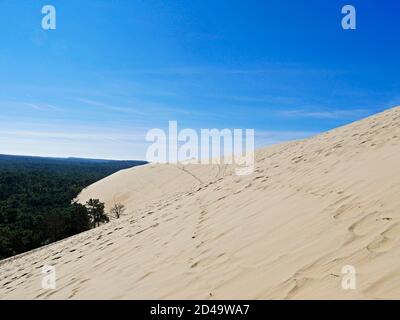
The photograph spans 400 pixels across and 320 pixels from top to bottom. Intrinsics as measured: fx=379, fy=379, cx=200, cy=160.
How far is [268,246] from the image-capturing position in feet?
14.1

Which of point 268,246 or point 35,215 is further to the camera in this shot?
point 35,215

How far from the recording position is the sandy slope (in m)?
3.28

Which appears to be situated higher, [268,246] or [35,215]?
[268,246]

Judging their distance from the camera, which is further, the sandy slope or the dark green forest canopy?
the dark green forest canopy

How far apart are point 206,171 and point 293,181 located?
Answer: 2992cm

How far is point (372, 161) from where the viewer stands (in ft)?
22.5

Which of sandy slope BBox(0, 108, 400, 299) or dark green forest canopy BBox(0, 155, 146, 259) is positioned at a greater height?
sandy slope BBox(0, 108, 400, 299)

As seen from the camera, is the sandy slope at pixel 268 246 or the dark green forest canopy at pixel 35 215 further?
the dark green forest canopy at pixel 35 215

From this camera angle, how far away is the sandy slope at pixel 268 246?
10.8ft

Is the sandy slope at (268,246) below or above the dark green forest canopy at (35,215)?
above
